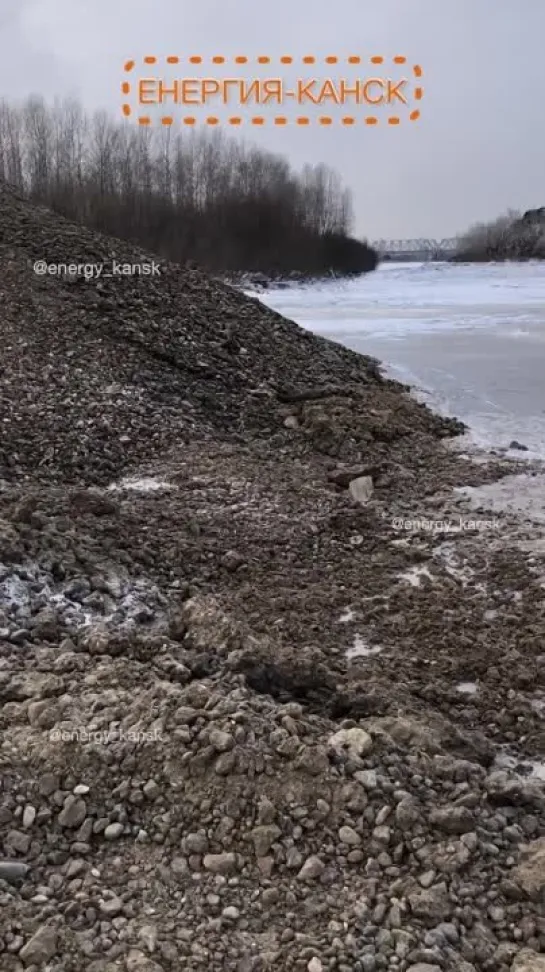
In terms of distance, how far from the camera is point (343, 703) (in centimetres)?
314

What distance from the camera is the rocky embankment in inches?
83.7

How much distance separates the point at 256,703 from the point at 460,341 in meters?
11.4

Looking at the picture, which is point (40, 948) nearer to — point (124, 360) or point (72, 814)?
point (72, 814)

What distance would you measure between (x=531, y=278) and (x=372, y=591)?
33.6 m

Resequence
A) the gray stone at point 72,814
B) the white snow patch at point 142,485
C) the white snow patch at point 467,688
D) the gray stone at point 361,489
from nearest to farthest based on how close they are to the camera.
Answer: the gray stone at point 72,814 < the white snow patch at point 467,688 < the white snow patch at point 142,485 < the gray stone at point 361,489

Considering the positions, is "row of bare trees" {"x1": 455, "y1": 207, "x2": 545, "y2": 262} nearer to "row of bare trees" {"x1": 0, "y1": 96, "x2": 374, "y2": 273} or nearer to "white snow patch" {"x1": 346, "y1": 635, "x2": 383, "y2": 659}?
"row of bare trees" {"x1": 0, "y1": 96, "x2": 374, "y2": 273}

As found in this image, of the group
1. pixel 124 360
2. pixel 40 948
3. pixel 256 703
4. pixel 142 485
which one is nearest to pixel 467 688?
pixel 256 703

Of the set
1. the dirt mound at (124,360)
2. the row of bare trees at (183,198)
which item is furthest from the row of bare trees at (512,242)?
the dirt mound at (124,360)

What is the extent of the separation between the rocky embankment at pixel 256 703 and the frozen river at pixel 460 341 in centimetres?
196

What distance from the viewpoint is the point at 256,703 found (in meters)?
2.85

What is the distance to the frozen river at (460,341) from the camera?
843cm

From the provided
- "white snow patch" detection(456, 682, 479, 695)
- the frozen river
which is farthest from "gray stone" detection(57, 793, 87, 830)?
the frozen river

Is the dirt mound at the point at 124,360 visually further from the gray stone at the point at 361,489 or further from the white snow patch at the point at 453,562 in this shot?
the white snow patch at the point at 453,562

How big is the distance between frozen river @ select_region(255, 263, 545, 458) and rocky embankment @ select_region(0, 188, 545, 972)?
196 centimetres
